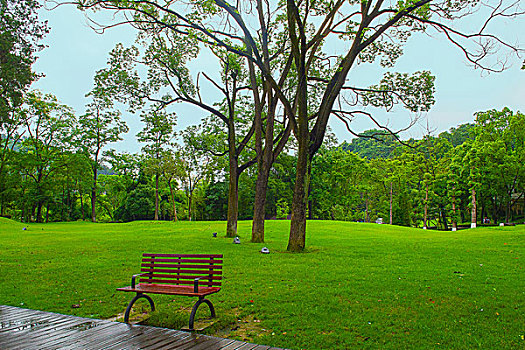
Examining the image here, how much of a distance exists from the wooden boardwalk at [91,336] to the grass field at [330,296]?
40 centimetres

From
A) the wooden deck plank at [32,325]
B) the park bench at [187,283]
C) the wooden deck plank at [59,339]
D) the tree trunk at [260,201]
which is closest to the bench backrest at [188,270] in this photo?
the park bench at [187,283]

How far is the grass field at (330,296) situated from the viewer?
4.81 metres

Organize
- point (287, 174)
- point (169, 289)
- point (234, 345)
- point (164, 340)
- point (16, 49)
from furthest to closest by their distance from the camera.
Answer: point (287, 174) < point (16, 49) < point (169, 289) < point (164, 340) < point (234, 345)

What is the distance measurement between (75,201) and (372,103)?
170 feet

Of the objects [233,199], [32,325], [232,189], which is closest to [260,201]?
[233,199]

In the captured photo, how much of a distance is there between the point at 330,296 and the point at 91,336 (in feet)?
14.2

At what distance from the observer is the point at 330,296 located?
6906mm

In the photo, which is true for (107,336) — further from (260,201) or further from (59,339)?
(260,201)

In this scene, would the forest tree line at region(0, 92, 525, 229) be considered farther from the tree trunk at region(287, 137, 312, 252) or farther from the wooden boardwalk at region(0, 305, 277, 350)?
the wooden boardwalk at region(0, 305, 277, 350)

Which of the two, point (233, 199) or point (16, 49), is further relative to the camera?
point (233, 199)

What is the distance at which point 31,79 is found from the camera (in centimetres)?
1270

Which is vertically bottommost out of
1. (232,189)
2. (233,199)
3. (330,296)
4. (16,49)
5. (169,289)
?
(330,296)

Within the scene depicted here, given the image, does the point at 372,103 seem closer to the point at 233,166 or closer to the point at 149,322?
the point at 233,166

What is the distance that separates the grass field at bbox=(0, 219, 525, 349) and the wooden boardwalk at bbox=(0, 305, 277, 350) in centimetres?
40
